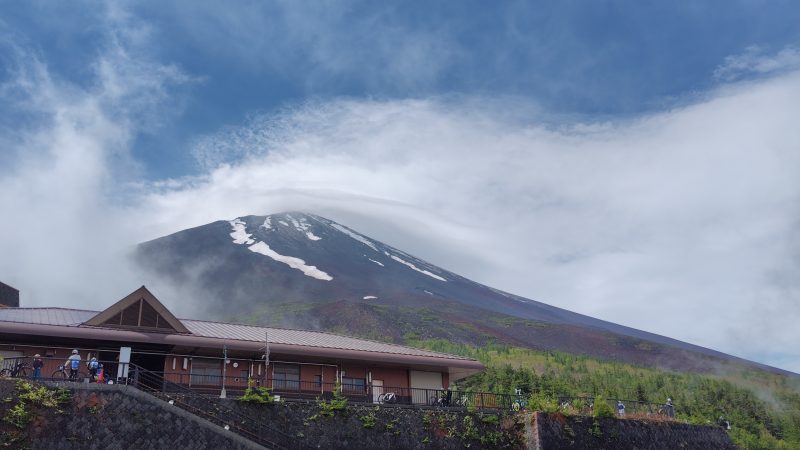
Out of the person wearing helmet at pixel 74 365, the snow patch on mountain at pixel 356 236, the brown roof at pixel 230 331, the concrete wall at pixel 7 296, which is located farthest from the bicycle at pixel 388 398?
the snow patch on mountain at pixel 356 236

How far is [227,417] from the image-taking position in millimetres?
23688

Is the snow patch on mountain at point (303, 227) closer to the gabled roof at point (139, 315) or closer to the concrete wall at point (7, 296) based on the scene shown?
the concrete wall at point (7, 296)

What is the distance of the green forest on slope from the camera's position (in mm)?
48531

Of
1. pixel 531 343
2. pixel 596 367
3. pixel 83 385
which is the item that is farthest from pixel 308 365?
pixel 531 343

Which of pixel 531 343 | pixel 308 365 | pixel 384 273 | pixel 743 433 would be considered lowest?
pixel 743 433

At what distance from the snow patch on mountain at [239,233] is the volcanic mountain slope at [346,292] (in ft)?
0.61

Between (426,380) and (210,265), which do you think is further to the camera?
(210,265)

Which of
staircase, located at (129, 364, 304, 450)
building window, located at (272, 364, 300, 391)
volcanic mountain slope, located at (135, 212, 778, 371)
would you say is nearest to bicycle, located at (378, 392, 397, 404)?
building window, located at (272, 364, 300, 391)

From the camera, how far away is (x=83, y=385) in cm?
2098

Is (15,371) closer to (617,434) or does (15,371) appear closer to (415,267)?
(617,434)

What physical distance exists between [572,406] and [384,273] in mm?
88319

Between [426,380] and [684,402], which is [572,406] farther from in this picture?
[684,402]

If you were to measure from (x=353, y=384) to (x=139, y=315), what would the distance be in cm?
928

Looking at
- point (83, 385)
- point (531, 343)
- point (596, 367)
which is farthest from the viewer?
point (531, 343)
